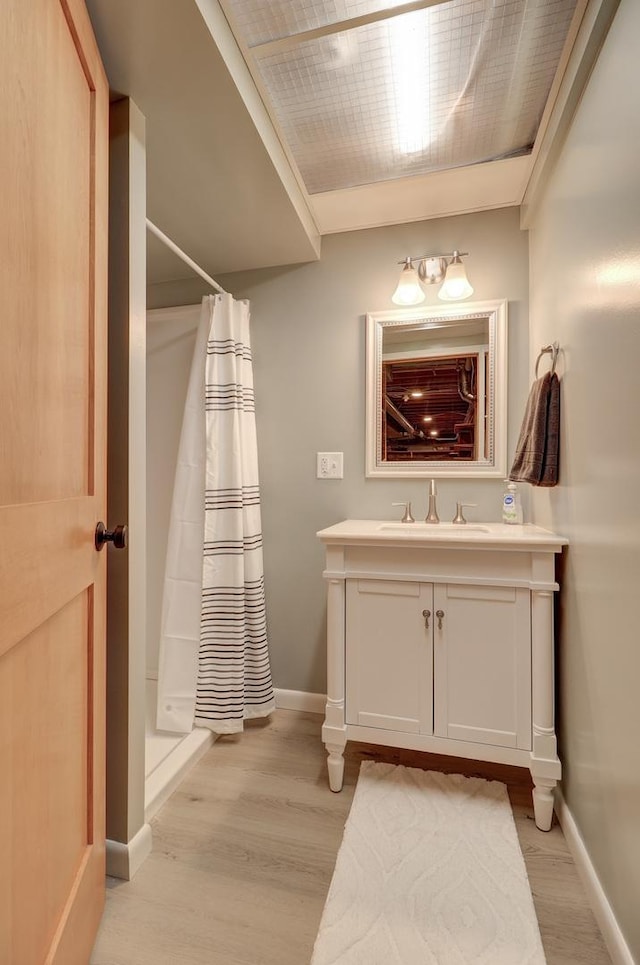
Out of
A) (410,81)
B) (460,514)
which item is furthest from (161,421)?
(410,81)


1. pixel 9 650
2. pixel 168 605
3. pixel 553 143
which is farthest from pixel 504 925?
pixel 553 143

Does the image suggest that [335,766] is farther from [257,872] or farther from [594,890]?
[594,890]

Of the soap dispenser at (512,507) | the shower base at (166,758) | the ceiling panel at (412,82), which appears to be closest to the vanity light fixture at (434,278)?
the ceiling panel at (412,82)

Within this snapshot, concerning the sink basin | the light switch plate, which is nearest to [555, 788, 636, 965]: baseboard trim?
the sink basin

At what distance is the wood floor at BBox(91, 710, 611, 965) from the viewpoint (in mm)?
997

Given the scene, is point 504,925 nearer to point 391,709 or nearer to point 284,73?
point 391,709

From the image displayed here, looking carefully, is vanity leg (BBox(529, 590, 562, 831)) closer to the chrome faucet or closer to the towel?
→ the towel

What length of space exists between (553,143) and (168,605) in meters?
2.19

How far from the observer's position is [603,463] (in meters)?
1.09

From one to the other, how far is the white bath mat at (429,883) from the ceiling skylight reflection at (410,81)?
2.25 metres

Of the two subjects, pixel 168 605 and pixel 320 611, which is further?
pixel 320 611

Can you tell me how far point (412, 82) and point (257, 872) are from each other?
2303 millimetres

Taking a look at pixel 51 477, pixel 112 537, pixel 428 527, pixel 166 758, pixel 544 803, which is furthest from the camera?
pixel 428 527

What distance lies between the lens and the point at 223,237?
74.5 inches
